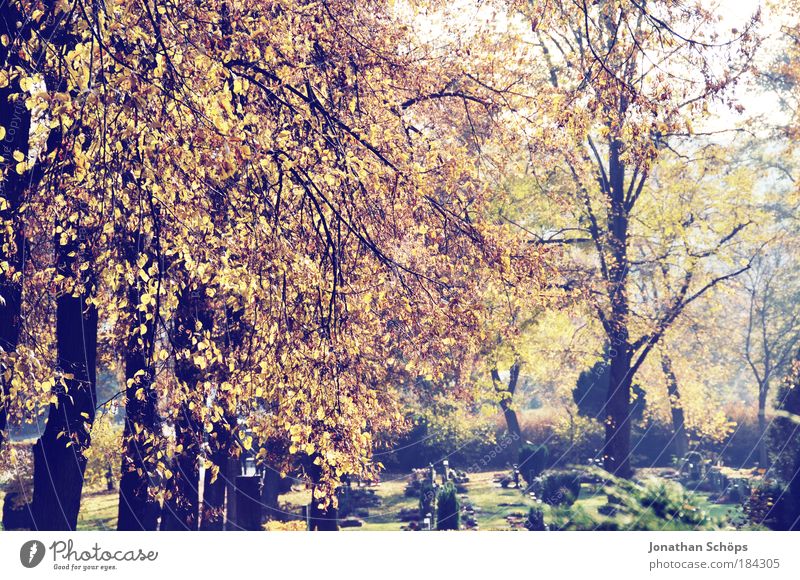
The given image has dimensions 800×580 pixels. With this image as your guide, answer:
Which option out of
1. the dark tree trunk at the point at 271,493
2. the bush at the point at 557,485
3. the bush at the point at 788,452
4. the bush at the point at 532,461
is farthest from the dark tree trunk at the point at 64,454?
the bush at the point at 532,461

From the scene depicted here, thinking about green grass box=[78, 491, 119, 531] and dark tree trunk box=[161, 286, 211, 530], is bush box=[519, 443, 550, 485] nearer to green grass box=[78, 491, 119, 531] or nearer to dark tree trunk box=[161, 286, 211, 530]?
green grass box=[78, 491, 119, 531]

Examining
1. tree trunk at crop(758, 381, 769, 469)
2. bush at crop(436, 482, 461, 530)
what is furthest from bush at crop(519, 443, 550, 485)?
bush at crop(436, 482, 461, 530)

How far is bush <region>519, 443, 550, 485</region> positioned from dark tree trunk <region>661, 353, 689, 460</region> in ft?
16.0

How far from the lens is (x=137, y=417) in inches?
335

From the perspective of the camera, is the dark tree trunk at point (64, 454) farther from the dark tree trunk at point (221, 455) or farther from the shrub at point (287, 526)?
the shrub at point (287, 526)

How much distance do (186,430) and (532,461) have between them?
2115 cm

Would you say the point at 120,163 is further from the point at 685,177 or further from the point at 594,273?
the point at 685,177

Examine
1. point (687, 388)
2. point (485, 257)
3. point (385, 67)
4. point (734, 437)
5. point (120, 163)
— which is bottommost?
point (734, 437)

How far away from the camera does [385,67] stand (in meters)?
9.53

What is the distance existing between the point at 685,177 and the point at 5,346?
713 inches

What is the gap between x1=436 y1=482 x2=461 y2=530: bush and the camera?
1828cm

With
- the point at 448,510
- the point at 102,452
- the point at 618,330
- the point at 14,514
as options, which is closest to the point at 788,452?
the point at 618,330
